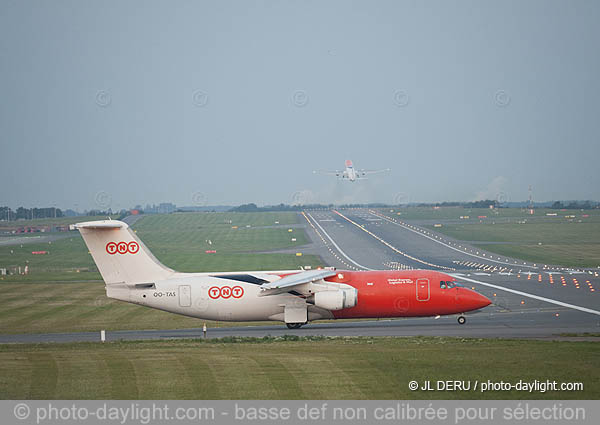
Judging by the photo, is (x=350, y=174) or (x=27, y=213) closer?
(x=350, y=174)

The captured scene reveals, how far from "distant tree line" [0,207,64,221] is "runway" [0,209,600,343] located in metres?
105

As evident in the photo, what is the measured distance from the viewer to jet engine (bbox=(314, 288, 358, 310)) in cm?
3428

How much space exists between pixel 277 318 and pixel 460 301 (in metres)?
9.90

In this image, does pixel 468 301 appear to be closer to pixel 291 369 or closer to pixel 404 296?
pixel 404 296

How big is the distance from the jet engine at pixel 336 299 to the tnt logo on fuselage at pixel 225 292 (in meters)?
4.05

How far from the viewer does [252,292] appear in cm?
3512

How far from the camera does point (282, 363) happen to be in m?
22.2

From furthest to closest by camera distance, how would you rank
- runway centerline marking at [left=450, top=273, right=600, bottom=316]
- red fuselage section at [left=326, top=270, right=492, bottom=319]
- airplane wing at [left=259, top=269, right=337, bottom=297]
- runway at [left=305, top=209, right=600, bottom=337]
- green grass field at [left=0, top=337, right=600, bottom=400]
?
runway centerline marking at [left=450, top=273, right=600, bottom=316], runway at [left=305, top=209, right=600, bottom=337], red fuselage section at [left=326, top=270, right=492, bottom=319], airplane wing at [left=259, top=269, right=337, bottom=297], green grass field at [left=0, top=337, right=600, bottom=400]

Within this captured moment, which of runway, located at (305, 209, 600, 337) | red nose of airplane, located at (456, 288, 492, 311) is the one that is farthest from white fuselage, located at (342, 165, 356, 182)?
red nose of airplane, located at (456, 288, 492, 311)

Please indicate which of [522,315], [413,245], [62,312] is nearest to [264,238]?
[413,245]

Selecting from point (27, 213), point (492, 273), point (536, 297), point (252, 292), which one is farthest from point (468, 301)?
point (27, 213)

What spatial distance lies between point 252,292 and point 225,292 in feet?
4.65

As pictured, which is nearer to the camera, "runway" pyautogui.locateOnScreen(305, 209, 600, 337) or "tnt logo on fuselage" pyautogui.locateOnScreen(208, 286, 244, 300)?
"tnt logo on fuselage" pyautogui.locateOnScreen(208, 286, 244, 300)

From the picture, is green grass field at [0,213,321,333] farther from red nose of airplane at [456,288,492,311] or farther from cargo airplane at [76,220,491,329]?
red nose of airplane at [456,288,492,311]
